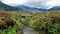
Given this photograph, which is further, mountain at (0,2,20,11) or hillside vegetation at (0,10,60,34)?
mountain at (0,2,20,11)


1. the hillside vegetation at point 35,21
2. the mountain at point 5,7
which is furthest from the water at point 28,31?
the mountain at point 5,7

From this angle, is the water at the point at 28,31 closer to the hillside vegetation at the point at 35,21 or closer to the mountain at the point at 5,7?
the hillside vegetation at the point at 35,21

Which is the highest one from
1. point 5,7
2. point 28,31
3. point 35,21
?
point 5,7

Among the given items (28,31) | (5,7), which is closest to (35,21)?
(28,31)

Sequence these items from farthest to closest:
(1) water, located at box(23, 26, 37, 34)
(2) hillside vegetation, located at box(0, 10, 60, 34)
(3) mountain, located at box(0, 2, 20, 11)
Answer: (1) water, located at box(23, 26, 37, 34), (3) mountain, located at box(0, 2, 20, 11), (2) hillside vegetation, located at box(0, 10, 60, 34)

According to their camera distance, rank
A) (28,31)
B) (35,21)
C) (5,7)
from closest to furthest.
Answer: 1. (5,7)
2. (35,21)
3. (28,31)

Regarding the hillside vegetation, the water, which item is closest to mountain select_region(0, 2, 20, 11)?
the hillside vegetation

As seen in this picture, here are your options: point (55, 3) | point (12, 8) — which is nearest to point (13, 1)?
point (12, 8)

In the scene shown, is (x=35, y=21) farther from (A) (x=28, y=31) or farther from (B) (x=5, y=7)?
(B) (x=5, y=7)

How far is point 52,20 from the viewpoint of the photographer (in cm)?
482

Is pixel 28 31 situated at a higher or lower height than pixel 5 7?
lower

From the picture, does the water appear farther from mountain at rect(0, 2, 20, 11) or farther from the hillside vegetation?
mountain at rect(0, 2, 20, 11)

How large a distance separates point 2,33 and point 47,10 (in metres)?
1.47

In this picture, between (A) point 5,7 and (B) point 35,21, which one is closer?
(A) point 5,7
